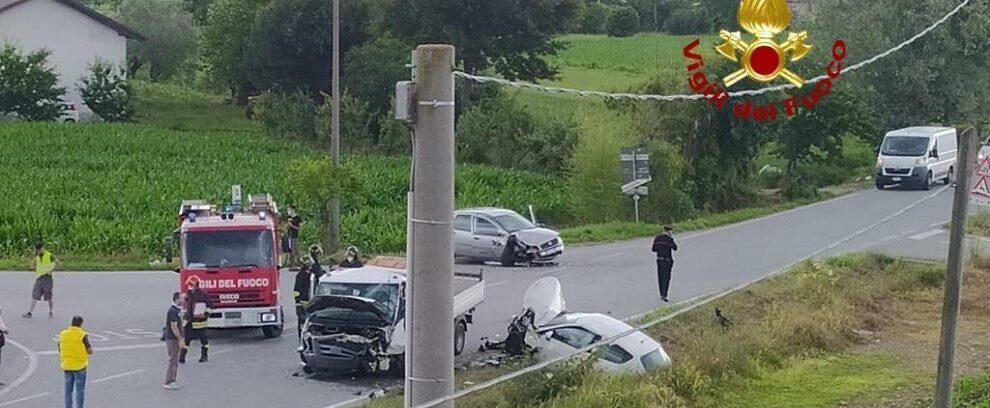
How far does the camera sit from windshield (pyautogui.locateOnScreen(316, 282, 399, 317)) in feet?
67.9

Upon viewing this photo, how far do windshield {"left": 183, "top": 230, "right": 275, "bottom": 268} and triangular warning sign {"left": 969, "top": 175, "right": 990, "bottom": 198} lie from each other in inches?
465

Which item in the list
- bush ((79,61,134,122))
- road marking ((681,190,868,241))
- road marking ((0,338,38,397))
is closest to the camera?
road marking ((0,338,38,397))

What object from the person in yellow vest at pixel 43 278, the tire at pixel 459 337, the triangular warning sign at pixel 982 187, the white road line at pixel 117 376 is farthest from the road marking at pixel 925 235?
the white road line at pixel 117 376

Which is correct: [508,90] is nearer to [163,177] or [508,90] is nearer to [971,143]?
[163,177]

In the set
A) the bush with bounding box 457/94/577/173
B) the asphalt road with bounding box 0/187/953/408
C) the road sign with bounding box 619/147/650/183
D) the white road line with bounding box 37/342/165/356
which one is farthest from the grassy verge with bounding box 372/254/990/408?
the bush with bounding box 457/94/577/173

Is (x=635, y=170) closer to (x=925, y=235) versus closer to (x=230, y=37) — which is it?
(x=925, y=235)

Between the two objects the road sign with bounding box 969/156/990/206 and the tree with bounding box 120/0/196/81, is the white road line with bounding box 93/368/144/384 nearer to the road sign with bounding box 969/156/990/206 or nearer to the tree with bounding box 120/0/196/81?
the road sign with bounding box 969/156/990/206

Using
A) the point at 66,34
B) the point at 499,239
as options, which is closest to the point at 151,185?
the point at 499,239

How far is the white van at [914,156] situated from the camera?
50.6 metres

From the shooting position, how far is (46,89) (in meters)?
65.7

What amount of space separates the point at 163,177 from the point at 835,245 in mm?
23752

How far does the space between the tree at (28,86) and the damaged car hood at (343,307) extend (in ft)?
158

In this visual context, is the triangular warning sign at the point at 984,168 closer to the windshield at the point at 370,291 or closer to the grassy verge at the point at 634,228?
the windshield at the point at 370,291

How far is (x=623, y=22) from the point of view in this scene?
88500mm
